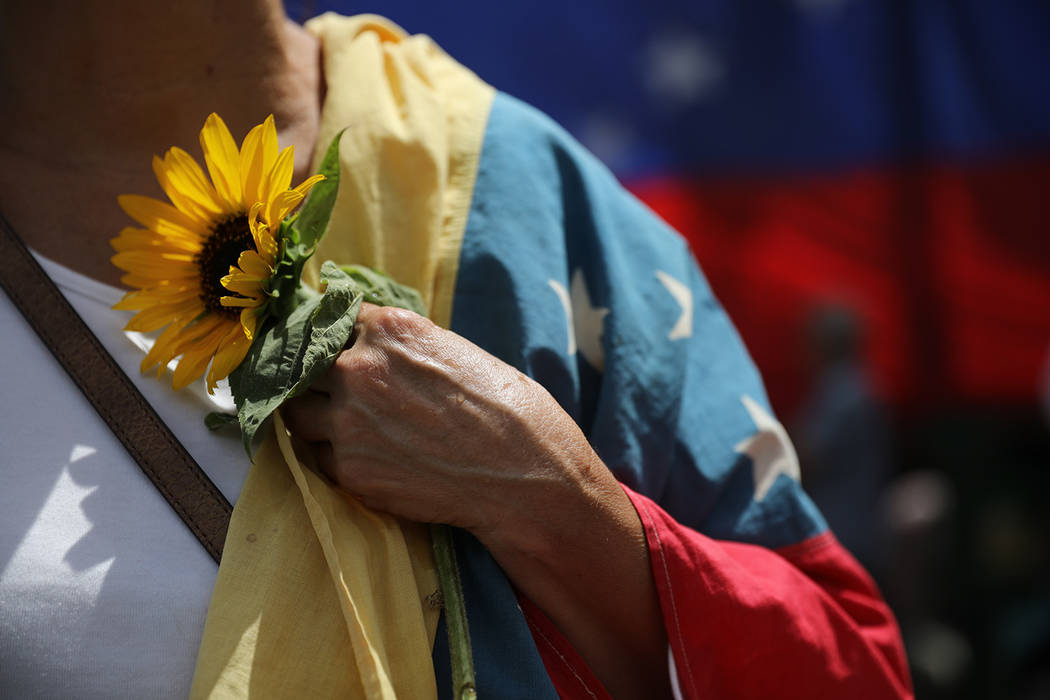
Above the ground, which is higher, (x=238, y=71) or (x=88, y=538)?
(x=238, y=71)

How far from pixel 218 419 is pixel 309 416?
11cm

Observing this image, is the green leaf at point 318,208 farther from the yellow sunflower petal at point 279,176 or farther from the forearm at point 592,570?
the forearm at point 592,570

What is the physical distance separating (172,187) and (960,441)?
448cm

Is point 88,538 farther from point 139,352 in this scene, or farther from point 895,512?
point 895,512

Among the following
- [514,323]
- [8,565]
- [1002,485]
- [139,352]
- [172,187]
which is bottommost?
[1002,485]

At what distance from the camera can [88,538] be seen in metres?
1.01

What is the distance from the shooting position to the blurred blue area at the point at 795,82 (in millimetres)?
4203

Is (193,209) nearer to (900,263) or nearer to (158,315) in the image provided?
(158,315)

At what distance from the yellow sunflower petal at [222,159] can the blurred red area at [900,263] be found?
11.5 ft

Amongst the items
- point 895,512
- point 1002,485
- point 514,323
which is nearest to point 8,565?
point 514,323

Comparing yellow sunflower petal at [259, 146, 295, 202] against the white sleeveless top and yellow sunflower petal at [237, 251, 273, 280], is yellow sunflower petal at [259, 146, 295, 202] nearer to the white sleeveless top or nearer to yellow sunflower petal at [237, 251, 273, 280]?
yellow sunflower petal at [237, 251, 273, 280]

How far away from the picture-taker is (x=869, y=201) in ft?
14.3

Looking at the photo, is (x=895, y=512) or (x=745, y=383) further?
(x=895, y=512)

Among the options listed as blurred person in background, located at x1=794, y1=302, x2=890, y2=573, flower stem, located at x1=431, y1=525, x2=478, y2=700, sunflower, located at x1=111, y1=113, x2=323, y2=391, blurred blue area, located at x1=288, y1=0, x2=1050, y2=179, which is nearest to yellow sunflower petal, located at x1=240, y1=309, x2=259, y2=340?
sunflower, located at x1=111, y1=113, x2=323, y2=391
